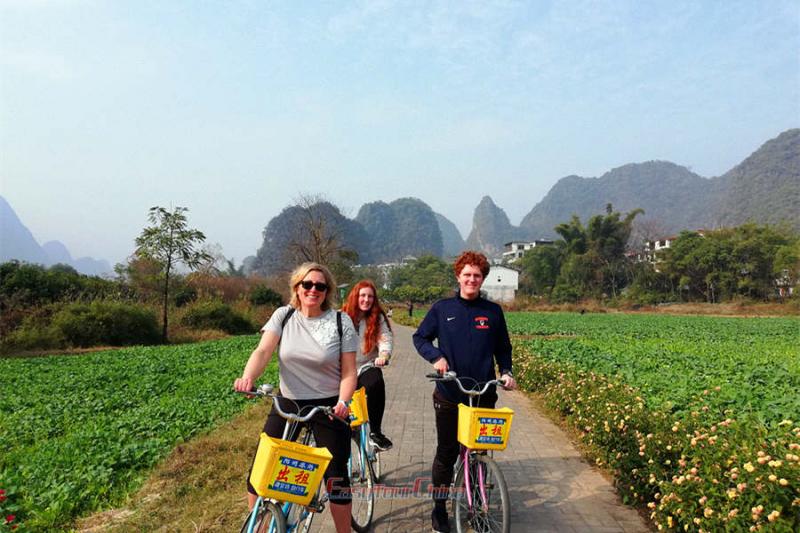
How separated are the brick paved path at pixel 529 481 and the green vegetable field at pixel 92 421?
2.28 m

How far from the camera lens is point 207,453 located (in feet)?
17.1

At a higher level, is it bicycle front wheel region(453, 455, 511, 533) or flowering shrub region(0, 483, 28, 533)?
bicycle front wheel region(453, 455, 511, 533)

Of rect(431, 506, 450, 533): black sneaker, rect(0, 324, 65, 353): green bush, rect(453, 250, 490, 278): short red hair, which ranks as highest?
rect(453, 250, 490, 278): short red hair

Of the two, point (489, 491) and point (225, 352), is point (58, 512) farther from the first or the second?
point (225, 352)

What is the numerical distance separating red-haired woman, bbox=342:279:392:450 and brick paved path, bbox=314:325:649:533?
0.62 m

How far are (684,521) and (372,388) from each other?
250 centimetres

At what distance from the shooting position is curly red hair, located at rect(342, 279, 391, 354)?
15.2ft

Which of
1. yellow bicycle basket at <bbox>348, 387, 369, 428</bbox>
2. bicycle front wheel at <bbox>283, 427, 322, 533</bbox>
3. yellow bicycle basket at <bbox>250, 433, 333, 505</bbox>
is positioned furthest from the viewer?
yellow bicycle basket at <bbox>348, 387, 369, 428</bbox>

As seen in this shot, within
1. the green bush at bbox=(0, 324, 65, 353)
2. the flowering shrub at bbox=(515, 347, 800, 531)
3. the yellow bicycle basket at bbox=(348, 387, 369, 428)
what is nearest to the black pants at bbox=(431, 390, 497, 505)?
the yellow bicycle basket at bbox=(348, 387, 369, 428)

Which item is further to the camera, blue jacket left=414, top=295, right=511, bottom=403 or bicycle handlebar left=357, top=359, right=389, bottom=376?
bicycle handlebar left=357, top=359, right=389, bottom=376

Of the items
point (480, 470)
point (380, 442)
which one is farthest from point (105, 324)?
point (480, 470)

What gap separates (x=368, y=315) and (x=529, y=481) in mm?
2139

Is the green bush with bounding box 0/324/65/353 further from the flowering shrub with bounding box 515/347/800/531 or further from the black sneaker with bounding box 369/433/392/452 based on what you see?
the flowering shrub with bounding box 515/347/800/531

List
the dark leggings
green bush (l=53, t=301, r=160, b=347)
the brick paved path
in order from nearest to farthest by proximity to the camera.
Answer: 1. the dark leggings
2. the brick paved path
3. green bush (l=53, t=301, r=160, b=347)
